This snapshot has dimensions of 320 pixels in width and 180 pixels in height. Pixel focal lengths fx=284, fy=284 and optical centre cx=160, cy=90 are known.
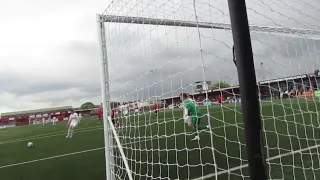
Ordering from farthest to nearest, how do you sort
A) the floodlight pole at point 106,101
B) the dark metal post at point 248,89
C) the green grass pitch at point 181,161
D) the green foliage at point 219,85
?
the green grass pitch at point 181,161 → the floodlight pole at point 106,101 → the green foliage at point 219,85 → the dark metal post at point 248,89

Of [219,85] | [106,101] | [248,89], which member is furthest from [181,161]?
[248,89]

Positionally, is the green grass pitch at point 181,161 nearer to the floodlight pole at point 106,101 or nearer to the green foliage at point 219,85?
the floodlight pole at point 106,101

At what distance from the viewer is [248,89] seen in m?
1.24

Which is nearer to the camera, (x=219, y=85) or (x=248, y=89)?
(x=248, y=89)

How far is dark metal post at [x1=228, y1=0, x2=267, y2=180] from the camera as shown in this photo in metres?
1.23

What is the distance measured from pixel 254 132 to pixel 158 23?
3.39 meters

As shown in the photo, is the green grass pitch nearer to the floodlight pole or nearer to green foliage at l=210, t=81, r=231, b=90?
the floodlight pole

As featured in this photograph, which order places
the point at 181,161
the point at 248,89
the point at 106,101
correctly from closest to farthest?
the point at 248,89, the point at 106,101, the point at 181,161

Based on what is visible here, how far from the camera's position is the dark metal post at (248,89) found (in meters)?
1.23

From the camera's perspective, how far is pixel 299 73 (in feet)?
13.1

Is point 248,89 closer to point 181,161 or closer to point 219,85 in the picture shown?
point 219,85

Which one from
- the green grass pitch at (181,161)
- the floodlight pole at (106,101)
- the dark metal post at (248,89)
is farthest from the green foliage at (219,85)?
the floodlight pole at (106,101)

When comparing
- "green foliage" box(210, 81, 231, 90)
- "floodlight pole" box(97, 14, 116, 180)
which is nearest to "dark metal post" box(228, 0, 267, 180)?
"green foliage" box(210, 81, 231, 90)

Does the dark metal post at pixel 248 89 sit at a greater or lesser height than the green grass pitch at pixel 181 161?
greater
